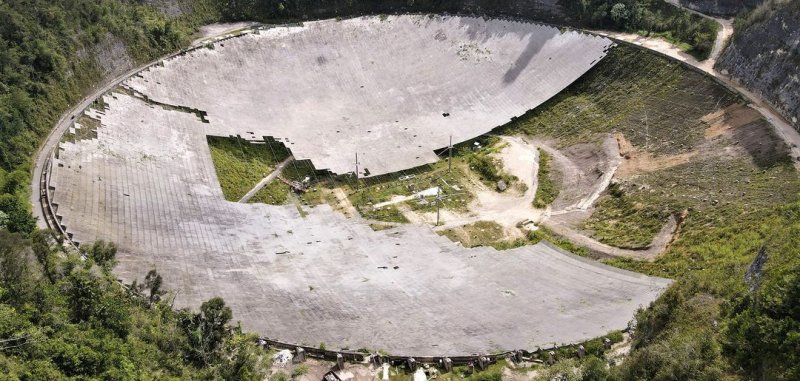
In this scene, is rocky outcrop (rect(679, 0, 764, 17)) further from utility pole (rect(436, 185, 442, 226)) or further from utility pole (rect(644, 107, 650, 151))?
utility pole (rect(436, 185, 442, 226))

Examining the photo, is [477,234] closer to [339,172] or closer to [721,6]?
[339,172]

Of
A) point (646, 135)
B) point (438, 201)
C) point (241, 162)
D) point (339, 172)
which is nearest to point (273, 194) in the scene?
point (241, 162)

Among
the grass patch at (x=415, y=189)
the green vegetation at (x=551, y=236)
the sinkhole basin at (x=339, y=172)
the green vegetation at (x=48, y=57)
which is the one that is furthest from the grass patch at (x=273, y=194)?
the green vegetation at (x=48, y=57)

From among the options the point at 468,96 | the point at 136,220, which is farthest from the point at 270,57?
the point at 136,220

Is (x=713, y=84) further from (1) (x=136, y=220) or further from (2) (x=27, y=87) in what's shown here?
(2) (x=27, y=87)

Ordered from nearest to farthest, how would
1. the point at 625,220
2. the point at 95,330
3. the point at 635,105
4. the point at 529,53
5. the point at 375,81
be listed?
1. the point at 95,330
2. the point at 625,220
3. the point at 635,105
4. the point at 375,81
5. the point at 529,53

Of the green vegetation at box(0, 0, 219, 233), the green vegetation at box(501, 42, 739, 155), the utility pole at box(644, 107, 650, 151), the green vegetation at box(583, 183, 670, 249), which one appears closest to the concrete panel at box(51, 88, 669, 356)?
the green vegetation at box(0, 0, 219, 233)
